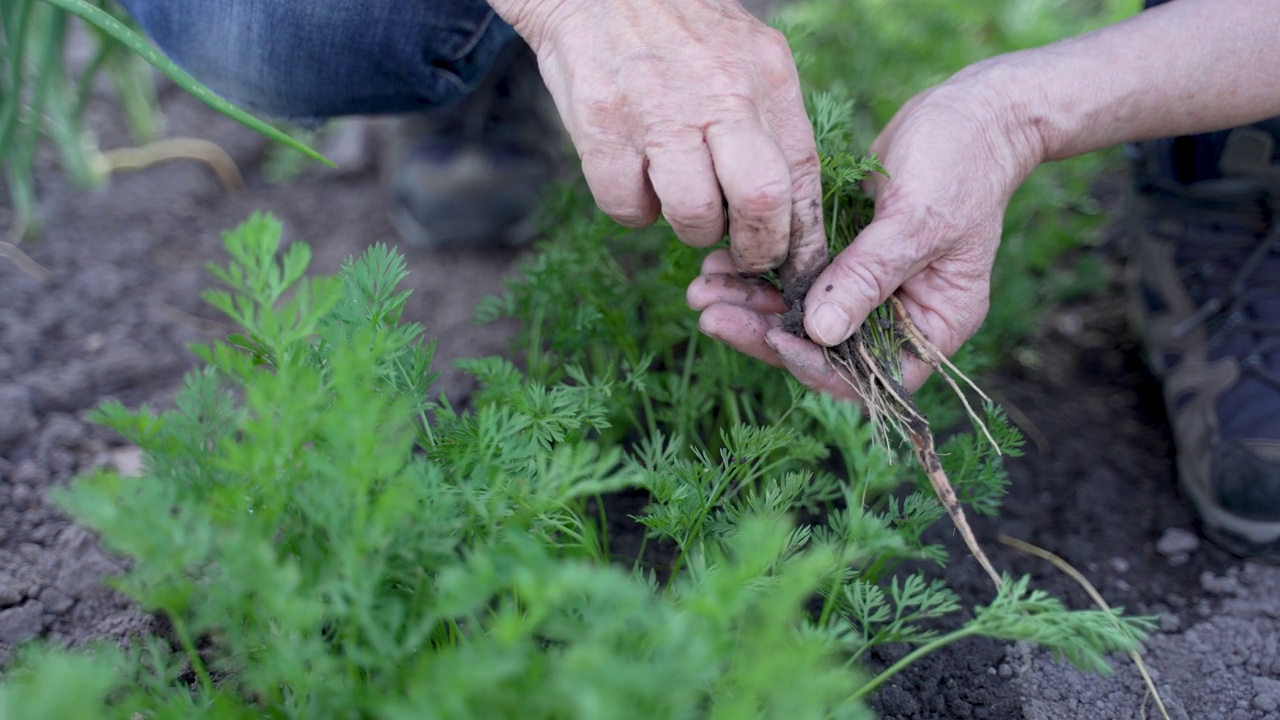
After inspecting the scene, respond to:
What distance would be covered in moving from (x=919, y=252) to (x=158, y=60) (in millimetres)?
1136

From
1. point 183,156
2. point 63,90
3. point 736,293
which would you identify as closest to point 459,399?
point 736,293

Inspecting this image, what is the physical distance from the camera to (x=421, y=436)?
1136 mm

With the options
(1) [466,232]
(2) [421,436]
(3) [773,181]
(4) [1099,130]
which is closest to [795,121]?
(3) [773,181]

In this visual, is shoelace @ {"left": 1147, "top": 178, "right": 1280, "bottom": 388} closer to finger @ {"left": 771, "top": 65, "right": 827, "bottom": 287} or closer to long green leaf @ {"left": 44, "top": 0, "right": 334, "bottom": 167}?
finger @ {"left": 771, "top": 65, "right": 827, "bottom": 287}

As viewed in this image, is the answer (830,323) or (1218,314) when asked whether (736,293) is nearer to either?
(830,323)

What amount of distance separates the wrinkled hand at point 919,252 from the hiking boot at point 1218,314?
60 cm

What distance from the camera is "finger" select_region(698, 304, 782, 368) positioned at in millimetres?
1357

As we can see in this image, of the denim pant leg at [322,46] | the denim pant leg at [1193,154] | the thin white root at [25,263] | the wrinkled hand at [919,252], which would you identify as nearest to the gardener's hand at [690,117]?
the wrinkled hand at [919,252]

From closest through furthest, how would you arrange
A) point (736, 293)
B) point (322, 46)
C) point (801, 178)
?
point (801, 178) → point (736, 293) → point (322, 46)

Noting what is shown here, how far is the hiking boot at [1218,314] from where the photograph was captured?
1630 millimetres

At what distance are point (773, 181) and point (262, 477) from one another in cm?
69

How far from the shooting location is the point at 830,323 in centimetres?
129

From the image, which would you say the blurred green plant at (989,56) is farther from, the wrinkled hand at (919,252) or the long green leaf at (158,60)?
the long green leaf at (158,60)

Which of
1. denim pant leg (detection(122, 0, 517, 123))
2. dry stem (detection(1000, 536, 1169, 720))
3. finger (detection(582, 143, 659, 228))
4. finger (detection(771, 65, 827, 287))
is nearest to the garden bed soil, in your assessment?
dry stem (detection(1000, 536, 1169, 720))
